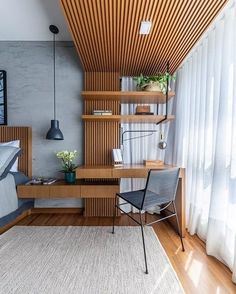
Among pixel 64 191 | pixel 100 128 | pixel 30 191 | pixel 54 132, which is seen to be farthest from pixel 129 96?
pixel 30 191

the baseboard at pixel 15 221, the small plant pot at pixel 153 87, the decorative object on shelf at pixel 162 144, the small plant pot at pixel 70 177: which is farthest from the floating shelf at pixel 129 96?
the baseboard at pixel 15 221

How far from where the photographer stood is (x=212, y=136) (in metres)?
1.89

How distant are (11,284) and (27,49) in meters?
2.93

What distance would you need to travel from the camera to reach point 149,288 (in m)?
1.35

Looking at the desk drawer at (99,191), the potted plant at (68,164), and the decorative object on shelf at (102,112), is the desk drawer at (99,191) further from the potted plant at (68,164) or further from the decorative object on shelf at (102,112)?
the decorative object on shelf at (102,112)

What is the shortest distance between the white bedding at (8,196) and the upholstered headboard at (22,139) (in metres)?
0.46

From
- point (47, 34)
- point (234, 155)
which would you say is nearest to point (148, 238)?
point (234, 155)

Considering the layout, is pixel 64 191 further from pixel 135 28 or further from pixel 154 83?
pixel 135 28

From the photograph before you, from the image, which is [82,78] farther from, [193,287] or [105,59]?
[193,287]

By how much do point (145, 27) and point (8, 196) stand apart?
2277 mm

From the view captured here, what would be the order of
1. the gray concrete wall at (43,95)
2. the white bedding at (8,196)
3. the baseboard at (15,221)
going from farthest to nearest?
the gray concrete wall at (43,95) < the baseboard at (15,221) < the white bedding at (8,196)

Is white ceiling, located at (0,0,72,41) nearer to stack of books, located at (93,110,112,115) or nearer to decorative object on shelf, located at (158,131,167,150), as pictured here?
stack of books, located at (93,110,112,115)

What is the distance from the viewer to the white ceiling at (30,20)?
215 cm

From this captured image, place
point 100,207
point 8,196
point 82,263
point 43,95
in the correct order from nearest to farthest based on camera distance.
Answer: point 82,263
point 8,196
point 100,207
point 43,95
